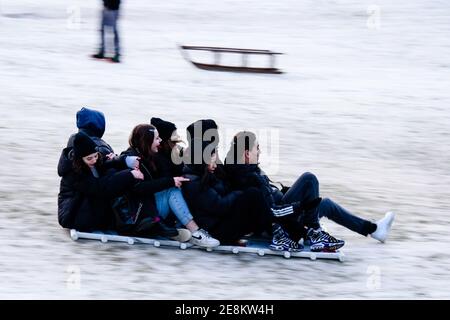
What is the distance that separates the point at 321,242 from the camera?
9.23m

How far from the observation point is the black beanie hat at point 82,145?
351 inches

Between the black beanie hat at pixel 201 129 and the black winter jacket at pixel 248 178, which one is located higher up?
the black beanie hat at pixel 201 129

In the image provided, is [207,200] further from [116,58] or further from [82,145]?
[116,58]

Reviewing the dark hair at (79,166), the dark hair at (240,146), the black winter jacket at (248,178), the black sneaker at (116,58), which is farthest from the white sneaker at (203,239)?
the black sneaker at (116,58)

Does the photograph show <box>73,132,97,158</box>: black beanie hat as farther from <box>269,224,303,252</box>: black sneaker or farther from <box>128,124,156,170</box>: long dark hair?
<box>269,224,303,252</box>: black sneaker

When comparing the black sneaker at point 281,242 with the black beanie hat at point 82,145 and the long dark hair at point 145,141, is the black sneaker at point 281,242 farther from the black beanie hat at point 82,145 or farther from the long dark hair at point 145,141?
the black beanie hat at point 82,145

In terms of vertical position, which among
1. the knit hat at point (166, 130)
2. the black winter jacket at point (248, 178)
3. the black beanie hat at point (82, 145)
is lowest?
the black winter jacket at point (248, 178)

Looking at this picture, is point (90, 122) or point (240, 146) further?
point (90, 122)

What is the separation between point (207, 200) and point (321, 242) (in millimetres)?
1171

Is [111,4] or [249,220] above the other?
[111,4]

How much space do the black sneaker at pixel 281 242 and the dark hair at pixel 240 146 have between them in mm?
746

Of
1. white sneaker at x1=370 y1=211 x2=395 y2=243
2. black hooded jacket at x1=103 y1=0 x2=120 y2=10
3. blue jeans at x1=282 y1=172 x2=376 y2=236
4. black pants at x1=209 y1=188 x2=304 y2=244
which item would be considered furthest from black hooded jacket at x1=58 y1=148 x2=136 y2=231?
black hooded jacket at x1=103 y1=0 x2=120 y2=10

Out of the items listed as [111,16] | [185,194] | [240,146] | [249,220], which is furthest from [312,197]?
[111,16]

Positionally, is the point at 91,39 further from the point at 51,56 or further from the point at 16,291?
the point at 16,291
